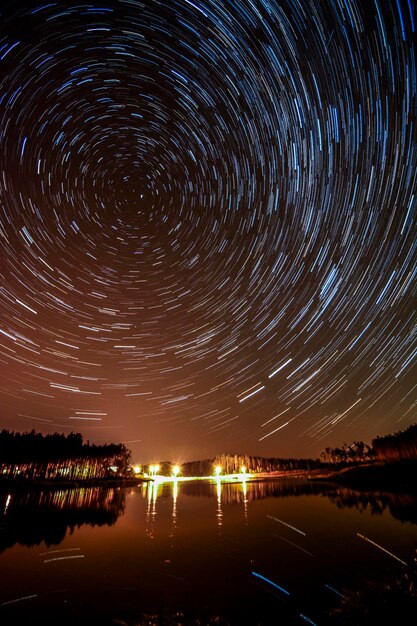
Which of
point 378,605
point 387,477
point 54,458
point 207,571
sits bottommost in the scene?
point 207,571

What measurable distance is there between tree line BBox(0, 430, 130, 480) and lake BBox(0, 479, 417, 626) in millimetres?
62897

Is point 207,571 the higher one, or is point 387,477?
point 387,477

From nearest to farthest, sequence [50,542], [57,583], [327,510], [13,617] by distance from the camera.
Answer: [13,617] → [57,583] → [50,542] → [327,510]

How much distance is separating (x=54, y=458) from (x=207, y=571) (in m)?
85.1

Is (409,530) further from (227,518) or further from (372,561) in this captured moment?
(227,518)

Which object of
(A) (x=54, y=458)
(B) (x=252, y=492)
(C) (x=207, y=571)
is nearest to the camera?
(C) (x=207, y=571)

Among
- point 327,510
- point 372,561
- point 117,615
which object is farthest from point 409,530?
point 117,615

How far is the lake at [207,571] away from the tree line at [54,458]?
206 ft

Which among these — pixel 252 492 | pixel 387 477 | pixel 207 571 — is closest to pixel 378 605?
pixel 207 571

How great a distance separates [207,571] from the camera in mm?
11578

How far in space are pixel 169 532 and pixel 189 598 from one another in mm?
10193

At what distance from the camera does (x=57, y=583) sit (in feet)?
34.6

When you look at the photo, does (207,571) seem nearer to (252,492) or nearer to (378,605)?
(378,605)

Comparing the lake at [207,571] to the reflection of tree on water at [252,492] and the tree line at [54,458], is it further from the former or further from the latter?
the tree line at [54,458]
